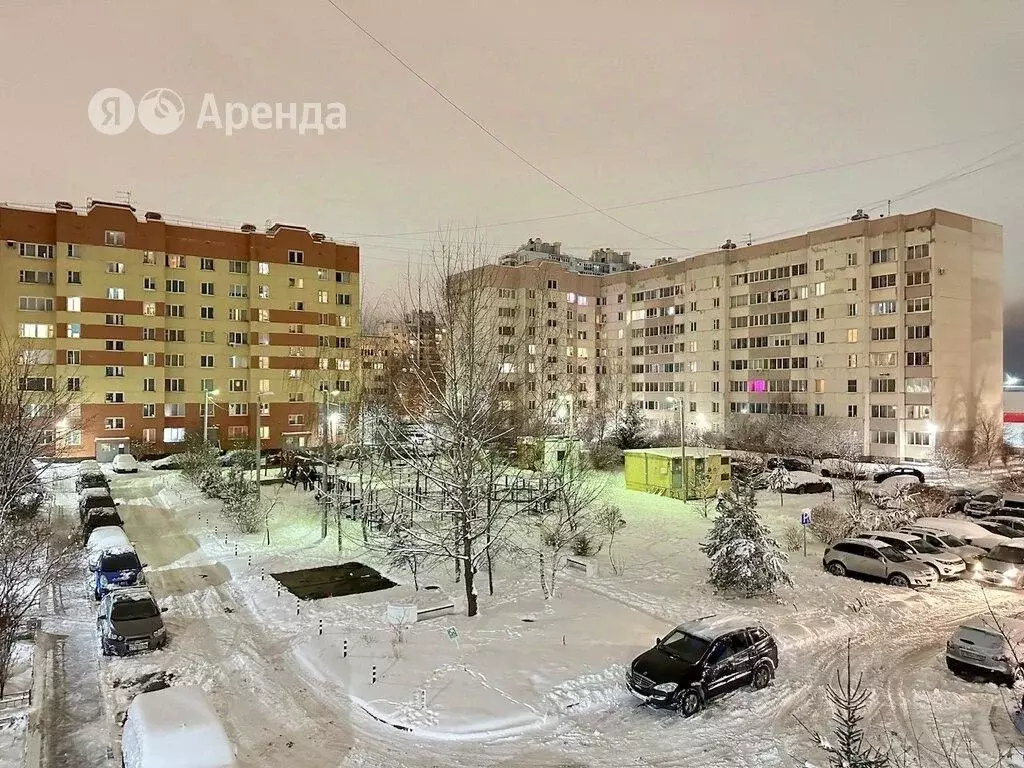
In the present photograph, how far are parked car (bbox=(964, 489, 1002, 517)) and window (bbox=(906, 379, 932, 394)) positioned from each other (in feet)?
60.9

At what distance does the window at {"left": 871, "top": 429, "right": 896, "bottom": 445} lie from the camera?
51.3 metres

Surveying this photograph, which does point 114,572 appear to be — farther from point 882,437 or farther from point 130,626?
point 882,437

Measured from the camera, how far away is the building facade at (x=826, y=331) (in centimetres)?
5009

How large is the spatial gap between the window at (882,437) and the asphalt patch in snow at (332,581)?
150ft

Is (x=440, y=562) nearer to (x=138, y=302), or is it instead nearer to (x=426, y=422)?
(x=426, y=422)

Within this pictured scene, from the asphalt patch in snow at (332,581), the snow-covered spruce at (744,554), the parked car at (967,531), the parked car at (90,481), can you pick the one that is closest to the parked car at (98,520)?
the parked car at (90,481)

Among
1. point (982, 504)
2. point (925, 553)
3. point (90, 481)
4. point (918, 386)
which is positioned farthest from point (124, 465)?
point (918, 386)

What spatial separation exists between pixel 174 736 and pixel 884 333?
56484mm

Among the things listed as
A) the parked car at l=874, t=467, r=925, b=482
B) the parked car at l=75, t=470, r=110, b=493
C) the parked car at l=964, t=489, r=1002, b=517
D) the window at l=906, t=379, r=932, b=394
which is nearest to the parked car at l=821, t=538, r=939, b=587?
the parked car at l=964, t=489, r=1002, b=517

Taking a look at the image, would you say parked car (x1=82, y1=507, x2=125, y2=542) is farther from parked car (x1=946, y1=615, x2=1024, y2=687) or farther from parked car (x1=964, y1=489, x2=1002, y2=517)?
parked car (x1=964, y1=489, x2=1002, y2=517)

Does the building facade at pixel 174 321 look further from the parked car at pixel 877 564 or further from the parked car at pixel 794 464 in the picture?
the parked car at pixel 877 564

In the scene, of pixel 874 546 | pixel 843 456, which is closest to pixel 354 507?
pixel 874 546

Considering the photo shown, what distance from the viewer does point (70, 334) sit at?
52.6 metres

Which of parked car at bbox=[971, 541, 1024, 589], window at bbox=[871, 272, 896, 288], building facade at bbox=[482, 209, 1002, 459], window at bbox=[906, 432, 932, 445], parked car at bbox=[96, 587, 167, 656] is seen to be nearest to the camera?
parked car at bbox=[96, 587, 167, 656]
